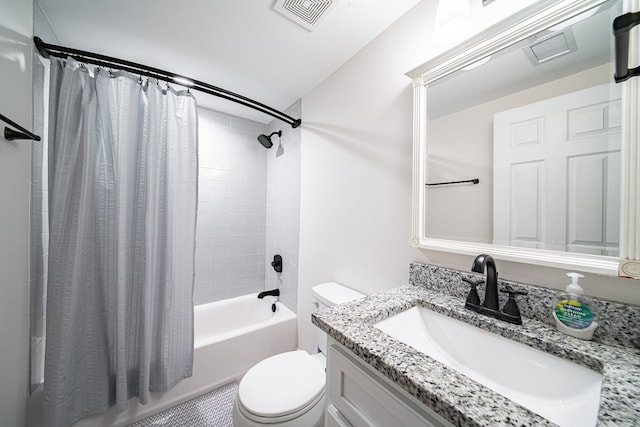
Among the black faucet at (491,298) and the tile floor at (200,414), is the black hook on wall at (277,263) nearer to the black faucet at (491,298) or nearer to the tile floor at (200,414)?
the tile floor at (200,414)

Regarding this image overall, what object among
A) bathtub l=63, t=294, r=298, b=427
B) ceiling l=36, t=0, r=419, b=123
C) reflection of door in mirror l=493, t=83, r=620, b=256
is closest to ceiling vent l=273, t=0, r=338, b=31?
ceiling l=36, t=0, r=419, b=123

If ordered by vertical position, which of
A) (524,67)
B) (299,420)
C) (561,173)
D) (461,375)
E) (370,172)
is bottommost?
(299,420)

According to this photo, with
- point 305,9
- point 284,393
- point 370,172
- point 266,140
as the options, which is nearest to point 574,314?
point 370,172

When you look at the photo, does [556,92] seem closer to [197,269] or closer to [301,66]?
[301,66]

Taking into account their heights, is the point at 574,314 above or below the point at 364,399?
above

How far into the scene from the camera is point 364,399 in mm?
563

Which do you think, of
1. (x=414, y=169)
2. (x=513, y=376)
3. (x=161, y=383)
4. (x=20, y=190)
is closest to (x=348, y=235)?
(x=414, y=169)

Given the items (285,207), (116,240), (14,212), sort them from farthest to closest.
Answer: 1. (285,207)
2. (116,240)
3. (14,212)

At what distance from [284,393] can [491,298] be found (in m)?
0.95

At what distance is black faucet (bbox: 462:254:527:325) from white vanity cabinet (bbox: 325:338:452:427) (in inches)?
16.1

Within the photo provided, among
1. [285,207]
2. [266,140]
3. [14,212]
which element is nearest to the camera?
[14,212]

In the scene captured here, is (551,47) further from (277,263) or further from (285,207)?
(277,263)

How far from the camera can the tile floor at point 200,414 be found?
1313 mm

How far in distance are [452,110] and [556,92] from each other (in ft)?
1.04
